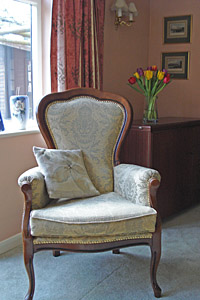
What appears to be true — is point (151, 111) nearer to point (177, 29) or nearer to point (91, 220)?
point (177, 29)

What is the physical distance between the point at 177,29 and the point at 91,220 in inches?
113

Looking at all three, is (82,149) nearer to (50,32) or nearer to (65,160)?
(65,160)

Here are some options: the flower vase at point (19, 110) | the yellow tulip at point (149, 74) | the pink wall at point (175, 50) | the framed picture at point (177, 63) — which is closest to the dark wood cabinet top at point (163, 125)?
the yellow tulip at point (149, 74)

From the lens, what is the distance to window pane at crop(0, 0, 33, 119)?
2814 mm

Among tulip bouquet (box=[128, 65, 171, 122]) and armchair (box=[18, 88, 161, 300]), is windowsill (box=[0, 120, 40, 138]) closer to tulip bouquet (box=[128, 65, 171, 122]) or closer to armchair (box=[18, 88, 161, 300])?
armchair (box=[18, 88, 161, 300])

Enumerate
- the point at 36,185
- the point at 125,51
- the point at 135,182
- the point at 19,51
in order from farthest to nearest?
the point at 125,51 → the point at 19,51 → the point at 135,182 → the point at 36,185

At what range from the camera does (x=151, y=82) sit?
10.8 ft

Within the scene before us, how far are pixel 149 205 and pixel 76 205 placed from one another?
0.43 metres

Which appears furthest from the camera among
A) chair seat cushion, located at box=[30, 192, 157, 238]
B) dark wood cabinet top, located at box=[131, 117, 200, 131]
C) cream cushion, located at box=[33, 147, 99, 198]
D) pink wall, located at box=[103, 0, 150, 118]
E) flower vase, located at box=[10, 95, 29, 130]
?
pink wall, located at box=[103, 0, 150, 118]

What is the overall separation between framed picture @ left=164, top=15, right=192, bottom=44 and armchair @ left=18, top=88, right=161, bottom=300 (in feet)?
6.00

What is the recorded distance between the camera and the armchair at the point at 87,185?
2021mm

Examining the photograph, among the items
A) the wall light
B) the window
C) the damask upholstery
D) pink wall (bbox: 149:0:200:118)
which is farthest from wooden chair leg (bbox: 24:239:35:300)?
pink wall (bbox: 149:0:200:118)

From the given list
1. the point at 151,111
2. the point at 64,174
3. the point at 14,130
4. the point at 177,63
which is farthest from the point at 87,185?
the point at 177,63

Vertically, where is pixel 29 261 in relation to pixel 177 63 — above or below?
below
